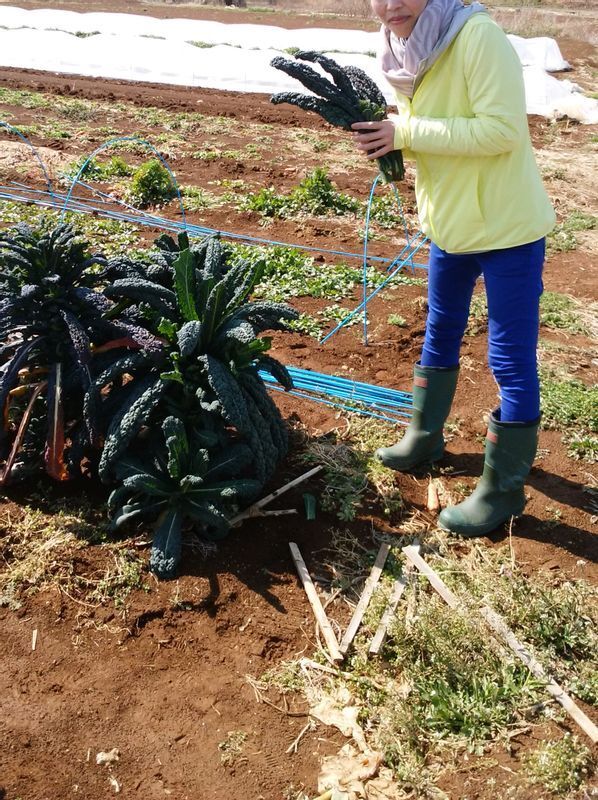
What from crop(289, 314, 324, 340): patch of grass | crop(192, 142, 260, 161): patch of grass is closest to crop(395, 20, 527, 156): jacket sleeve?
crop(289, 314, 324, 340): patch of grass

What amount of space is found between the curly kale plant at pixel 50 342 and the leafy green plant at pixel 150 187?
3799 mm

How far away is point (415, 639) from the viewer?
242cm

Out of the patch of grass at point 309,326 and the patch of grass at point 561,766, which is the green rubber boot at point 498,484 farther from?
the patch of grass at point 309,326

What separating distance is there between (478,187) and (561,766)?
1.85 metres

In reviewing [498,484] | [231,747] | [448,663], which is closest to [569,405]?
[498,484]

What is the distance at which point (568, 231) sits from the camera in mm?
6402

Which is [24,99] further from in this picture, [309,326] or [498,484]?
[498,484]

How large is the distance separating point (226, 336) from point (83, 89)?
10666 millimetres

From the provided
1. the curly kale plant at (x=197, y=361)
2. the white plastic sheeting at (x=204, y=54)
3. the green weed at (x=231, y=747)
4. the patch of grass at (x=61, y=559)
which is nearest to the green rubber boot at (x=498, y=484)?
the curly kale plant at (x=197, y=361)

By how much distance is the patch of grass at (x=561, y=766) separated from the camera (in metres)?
2.01

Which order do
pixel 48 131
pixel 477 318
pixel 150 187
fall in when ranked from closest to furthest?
1. pixel 477 318
2. pixel 150 187
3. pixel 48 131

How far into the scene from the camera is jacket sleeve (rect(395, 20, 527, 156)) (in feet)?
7.36

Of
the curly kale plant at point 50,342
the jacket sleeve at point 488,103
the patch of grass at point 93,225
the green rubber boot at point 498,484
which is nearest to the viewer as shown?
the jacket sleeve at point 488,103

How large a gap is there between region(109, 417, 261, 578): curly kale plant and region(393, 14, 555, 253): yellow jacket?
119 cm
